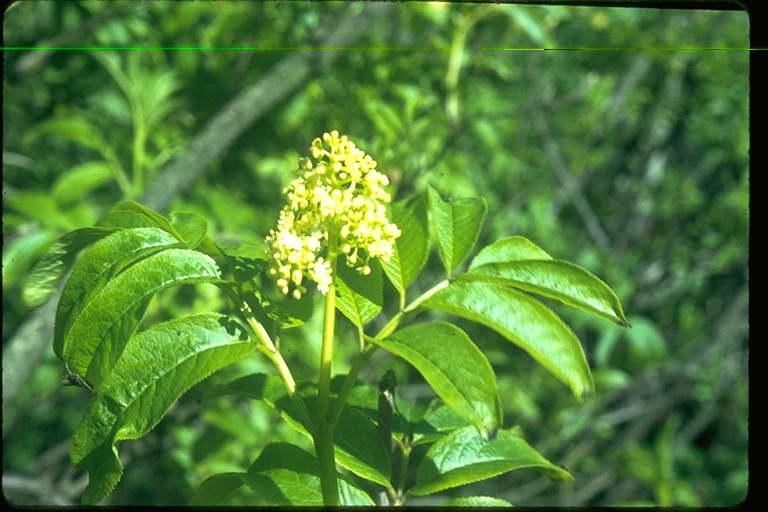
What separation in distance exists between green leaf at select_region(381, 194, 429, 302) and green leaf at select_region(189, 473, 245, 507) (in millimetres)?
177

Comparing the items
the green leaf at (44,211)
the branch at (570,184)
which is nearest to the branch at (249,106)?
the green leaf at (44,211)

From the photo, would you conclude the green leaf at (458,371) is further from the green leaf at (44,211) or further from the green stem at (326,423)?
the green leaf at (44,211)

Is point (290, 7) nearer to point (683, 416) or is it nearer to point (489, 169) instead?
point (489, 169)

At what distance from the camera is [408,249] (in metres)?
0.56

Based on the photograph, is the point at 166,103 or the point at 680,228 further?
the point at 680,228

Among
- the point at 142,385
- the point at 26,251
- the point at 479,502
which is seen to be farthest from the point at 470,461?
the point at 26,251

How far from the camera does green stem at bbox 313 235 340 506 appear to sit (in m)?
0.51

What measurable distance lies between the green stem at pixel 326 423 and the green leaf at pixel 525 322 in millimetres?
64

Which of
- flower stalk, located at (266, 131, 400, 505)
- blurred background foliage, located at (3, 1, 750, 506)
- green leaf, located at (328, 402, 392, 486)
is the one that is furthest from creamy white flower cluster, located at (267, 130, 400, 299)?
blurred background foliage, located at (3, 1, 750, 506)

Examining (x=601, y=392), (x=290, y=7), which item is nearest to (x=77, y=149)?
(x=290, y=7)

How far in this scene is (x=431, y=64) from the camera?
1.61 m

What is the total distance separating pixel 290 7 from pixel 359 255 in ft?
3.59

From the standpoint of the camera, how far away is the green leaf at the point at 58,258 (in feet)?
1.81

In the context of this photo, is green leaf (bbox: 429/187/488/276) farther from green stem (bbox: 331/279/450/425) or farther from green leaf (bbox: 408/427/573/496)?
green leaf (bbox: 408/427/573/496)
